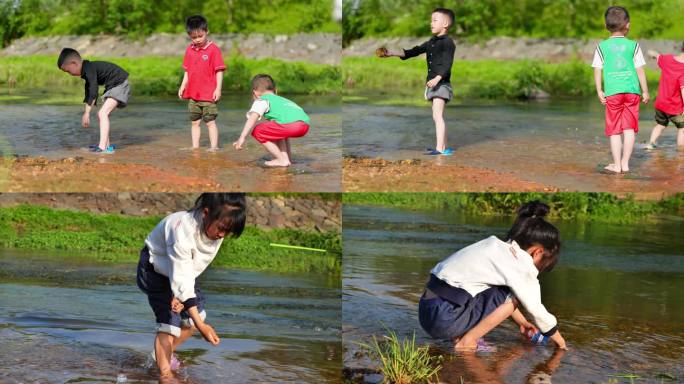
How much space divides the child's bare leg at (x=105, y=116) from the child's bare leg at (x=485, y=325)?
3.50m

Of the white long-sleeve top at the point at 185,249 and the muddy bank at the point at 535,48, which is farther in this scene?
the muddy bank at the point at 535,48

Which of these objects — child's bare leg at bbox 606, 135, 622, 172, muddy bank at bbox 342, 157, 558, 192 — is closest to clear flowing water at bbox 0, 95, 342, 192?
muddy bank at bbox 342, 157, 558, 192

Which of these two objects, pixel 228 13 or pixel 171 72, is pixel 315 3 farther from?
pixel 171 72

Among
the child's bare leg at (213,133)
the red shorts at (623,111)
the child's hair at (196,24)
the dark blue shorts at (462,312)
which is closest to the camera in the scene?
the dark blue shorts at (462,312)

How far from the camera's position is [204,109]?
7906 mm

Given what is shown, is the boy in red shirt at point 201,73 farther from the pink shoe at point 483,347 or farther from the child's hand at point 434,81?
the pink shoe at point 483,347

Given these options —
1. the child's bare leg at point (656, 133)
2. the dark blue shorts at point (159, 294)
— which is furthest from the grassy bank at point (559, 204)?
the dark blue shorts at point (159, 294)

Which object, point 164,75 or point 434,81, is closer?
point 434,81

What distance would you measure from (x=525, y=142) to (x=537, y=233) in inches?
149

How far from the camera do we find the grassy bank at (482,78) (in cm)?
1172

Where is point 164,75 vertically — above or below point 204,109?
above

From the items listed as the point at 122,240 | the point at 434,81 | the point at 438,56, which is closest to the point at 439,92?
the point at 434,81

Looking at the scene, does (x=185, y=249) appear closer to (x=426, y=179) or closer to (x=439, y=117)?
(x=426, y=179)

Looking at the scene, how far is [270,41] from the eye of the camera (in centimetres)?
1183
